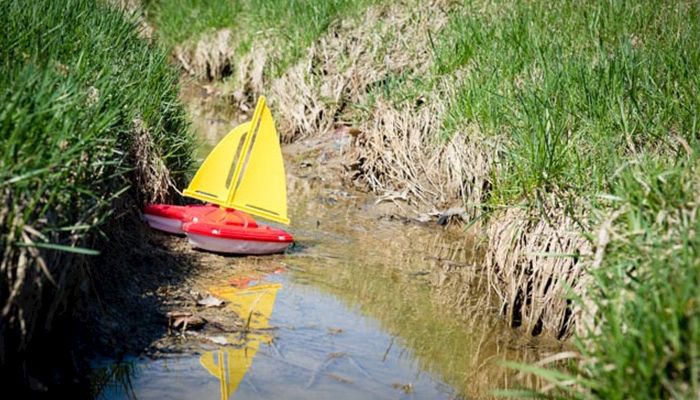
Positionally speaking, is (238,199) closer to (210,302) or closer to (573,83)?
(210,302)

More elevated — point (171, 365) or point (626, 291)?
point (626, 291)

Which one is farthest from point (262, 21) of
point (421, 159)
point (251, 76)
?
point (421, 159)

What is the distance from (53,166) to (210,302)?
163cm

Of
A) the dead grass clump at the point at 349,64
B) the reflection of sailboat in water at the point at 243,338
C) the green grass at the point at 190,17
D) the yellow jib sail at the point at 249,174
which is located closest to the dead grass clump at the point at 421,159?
the dead grass clump at the point at 349,64

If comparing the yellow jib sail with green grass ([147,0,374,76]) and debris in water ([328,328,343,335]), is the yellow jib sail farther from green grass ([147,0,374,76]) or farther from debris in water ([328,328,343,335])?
green grass ([147,0,374,76])

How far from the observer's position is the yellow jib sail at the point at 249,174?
251 inches

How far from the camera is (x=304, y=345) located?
189 inches

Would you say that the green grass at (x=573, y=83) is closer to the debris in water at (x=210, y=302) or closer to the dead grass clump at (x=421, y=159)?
the dead grass clump at (x=421, y=159)

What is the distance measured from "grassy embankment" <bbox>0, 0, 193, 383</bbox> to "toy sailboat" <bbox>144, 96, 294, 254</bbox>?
341mm

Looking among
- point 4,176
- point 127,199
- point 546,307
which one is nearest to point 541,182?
point 546,307

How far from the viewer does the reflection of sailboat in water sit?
4.30 m

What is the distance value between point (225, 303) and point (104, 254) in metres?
0.70

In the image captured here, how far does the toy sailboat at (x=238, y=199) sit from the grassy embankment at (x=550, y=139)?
1321mm

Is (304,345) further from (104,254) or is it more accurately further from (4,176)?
(4,176)
